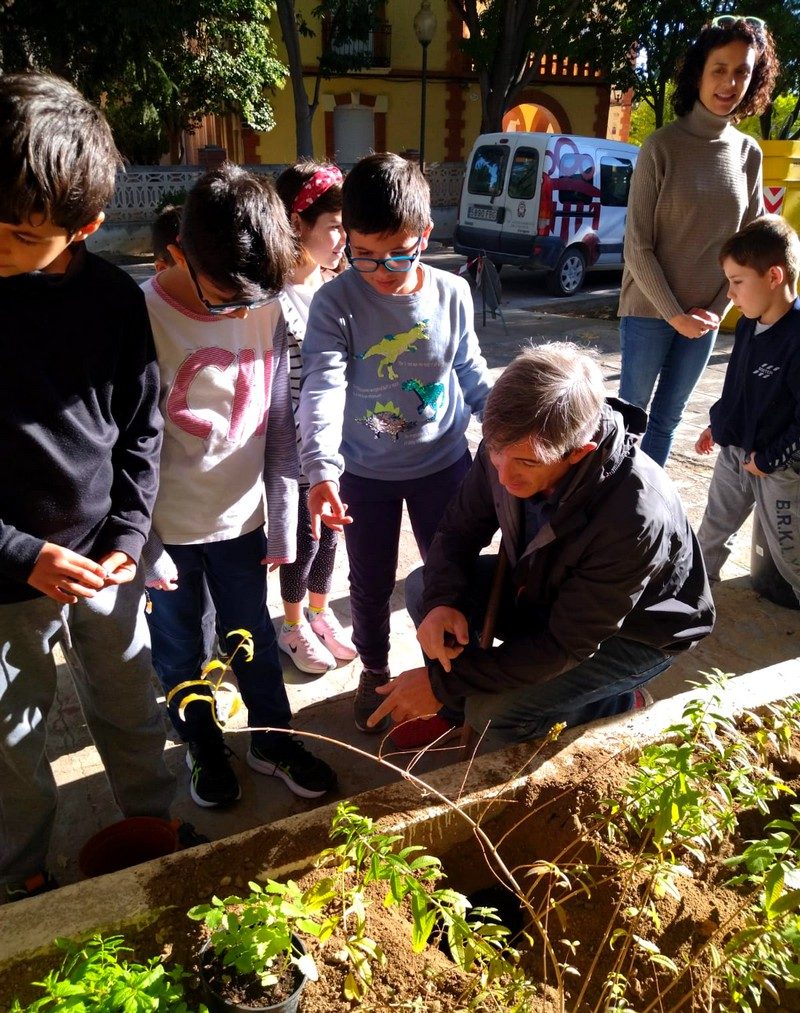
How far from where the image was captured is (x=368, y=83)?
21.7 metres

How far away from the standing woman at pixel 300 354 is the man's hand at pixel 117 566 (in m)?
0.85

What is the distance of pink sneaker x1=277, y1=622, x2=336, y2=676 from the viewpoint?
3002mm

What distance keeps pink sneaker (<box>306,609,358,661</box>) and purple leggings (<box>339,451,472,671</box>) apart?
334 millimetres

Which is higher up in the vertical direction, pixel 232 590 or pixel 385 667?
pixel 232 590

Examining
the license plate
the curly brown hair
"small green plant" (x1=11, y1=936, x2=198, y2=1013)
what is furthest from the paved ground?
the license plate

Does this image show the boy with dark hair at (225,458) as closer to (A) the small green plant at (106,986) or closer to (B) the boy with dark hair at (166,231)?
(A) the small green plant at (106,986)

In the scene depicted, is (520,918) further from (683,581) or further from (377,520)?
(377,520)

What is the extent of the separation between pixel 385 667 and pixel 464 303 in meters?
1.26

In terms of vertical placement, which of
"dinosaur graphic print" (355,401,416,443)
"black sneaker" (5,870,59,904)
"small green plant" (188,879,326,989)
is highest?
"dinosaur graphic print" (355,401,416,443)

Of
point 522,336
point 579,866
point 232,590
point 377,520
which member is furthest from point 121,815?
point 522,336

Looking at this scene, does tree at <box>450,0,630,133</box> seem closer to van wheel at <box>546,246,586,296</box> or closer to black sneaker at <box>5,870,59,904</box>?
van wheel at <box>546,246,586,296</box>

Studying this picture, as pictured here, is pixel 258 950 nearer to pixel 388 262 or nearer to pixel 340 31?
pixel 388 262

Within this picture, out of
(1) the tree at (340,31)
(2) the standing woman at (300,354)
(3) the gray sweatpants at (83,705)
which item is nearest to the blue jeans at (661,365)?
(2) the standing woman at (300,354)

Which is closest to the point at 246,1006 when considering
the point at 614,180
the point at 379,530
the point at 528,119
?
the point at 379,530
